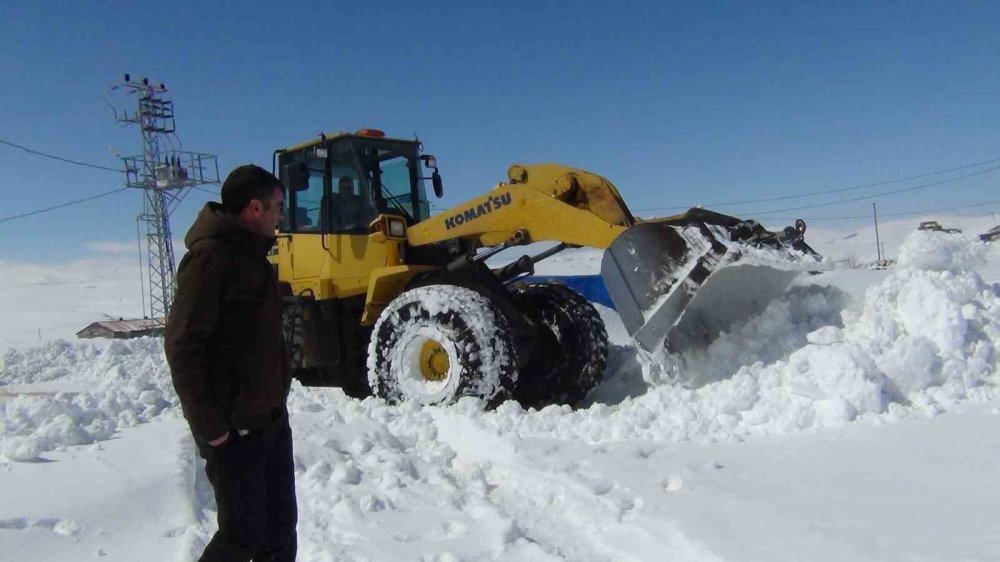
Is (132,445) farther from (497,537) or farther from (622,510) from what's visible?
(622,510)

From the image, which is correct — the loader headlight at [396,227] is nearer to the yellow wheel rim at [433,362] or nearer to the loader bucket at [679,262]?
the yellow wheel rim at [433,362]

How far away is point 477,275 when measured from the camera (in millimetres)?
6691

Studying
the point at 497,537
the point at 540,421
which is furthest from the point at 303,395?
the point at 497,537

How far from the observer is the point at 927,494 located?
295 cm

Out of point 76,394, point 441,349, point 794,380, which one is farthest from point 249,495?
point 76,394

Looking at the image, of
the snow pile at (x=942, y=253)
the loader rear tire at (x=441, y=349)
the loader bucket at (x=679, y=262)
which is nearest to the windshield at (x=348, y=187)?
the loader rear tire at (x=441, y=349)

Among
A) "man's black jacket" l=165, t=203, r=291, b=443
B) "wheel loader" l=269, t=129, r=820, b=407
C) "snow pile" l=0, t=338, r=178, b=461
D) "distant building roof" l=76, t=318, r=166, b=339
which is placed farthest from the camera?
"distant building roof" l=76, t=318, r=166, b=339

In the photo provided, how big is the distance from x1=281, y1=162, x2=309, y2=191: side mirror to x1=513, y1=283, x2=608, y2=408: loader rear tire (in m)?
2.46

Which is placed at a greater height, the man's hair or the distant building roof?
the man's hair

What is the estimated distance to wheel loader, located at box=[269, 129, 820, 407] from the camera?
17.2 ft

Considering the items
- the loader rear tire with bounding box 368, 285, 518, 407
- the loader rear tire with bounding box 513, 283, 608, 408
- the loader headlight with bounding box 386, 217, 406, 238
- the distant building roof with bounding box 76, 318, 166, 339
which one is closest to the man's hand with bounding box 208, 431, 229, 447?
the loader rear tire with bounding box 368, 285, 518, 407

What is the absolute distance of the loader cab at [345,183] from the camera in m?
7.07

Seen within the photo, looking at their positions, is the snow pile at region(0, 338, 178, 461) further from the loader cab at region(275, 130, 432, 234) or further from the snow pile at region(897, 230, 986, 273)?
the snow pile at region(897, 230, 986, 273)

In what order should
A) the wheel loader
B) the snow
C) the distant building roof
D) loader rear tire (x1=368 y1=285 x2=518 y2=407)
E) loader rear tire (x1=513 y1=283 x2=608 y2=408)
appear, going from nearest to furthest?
the snow → the wheel loader → loader rear tire (x1=368 y1=285 x2=518 y2=407) → loader rear tire (x1=513 y1=283 x2=608 y2=408) → the distant building roof
